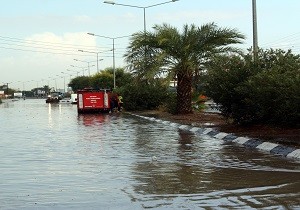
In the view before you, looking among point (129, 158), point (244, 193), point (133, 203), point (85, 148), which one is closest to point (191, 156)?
point (129, 158)

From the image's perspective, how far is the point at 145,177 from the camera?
30.6ft

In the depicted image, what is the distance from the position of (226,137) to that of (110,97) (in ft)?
89.6

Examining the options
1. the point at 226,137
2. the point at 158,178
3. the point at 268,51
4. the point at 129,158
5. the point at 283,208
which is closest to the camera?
the point at 283,208

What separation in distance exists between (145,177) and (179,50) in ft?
65.8

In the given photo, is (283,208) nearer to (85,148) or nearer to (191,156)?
(191,156)

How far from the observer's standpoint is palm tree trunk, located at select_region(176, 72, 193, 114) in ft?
97.9

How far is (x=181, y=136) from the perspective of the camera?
59.8ft

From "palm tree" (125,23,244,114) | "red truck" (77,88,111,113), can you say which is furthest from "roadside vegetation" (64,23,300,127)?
"red truck" (77,88,111,113)

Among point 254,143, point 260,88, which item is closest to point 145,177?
point 254,143

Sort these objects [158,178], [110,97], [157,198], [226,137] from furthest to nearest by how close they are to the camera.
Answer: [110,97]
[226,137]
[158,178]
[157,198]

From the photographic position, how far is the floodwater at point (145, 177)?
7.22m

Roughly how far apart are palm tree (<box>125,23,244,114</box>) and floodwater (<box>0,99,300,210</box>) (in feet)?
45.8

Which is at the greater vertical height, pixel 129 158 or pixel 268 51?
pixel 268 51

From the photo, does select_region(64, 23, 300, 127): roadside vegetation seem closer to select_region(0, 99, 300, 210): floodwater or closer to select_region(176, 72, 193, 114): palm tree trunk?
select_region(176, 72, 193, 114): palm tree trunk
